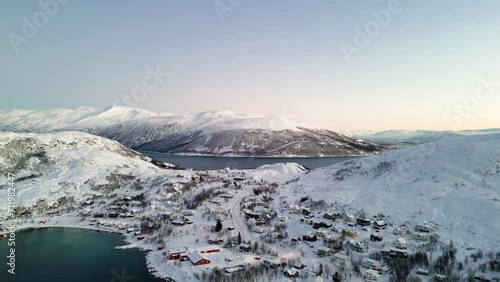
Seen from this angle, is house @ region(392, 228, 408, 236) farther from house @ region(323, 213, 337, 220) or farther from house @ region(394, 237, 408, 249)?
house @ region(323, 213, 337, 220)

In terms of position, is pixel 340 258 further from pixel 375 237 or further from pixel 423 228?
pixel 423 228

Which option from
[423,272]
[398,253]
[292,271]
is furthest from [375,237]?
[292,271]

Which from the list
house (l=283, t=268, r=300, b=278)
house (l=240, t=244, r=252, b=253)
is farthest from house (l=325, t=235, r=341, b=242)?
house (l=240, t=244, r=252, b=253)

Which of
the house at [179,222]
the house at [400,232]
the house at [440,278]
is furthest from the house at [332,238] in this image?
the house at [179,222]

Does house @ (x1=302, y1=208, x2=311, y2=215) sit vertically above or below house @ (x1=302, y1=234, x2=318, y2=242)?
above

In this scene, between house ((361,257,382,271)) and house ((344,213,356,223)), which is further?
house ((344,213,356,223))

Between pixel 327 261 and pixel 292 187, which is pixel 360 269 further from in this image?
pixel 292 187

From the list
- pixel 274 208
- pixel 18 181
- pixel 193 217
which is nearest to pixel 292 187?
pixel 274 208
